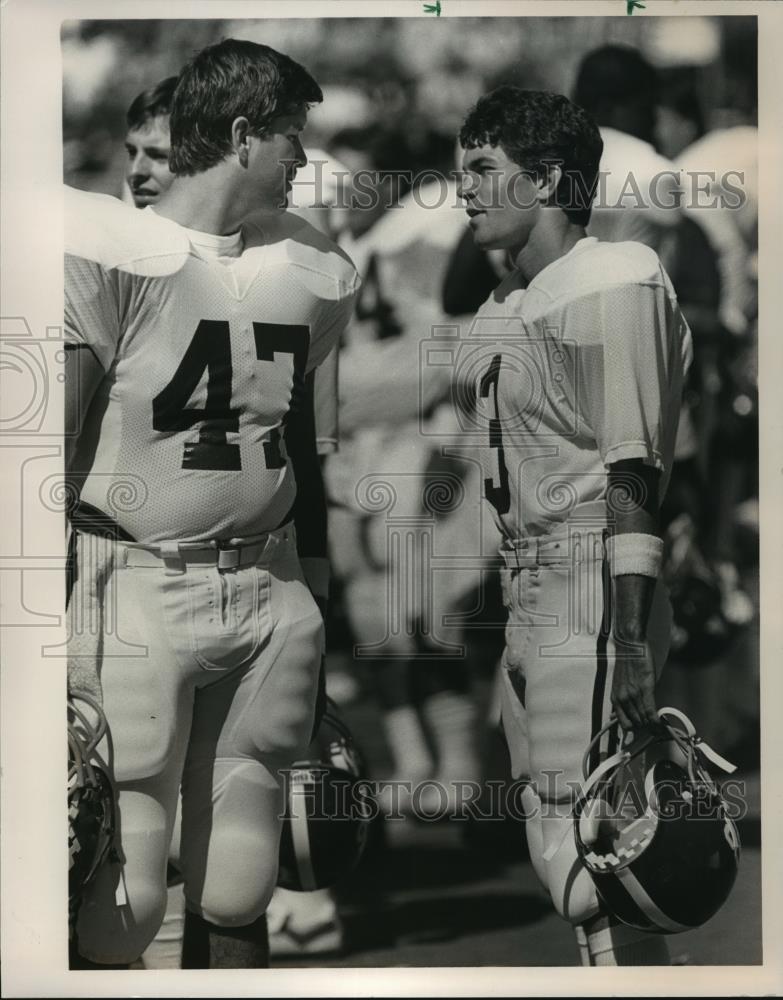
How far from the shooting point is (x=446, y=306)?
128 inches

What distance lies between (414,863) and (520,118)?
1692 millimetres

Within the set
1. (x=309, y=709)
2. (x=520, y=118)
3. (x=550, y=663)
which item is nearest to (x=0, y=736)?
(x=309, y=709)

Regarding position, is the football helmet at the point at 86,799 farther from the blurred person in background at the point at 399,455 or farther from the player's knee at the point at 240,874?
the blurred person in background at the point at 399,455

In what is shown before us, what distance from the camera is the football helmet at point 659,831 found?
3.23 meters

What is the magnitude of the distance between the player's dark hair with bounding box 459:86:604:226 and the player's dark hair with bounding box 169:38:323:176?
435 millimetres

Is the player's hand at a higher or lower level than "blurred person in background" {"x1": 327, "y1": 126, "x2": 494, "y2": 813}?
lower

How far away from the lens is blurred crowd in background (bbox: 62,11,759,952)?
3.22 meters

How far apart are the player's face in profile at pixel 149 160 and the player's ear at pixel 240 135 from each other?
0.15 metres

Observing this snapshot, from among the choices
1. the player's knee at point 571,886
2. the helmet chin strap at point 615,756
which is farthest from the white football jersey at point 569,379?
the player's knee at point 571,886

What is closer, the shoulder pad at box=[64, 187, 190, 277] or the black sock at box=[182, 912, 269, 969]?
the shoulder pad at box=[64, 187, 190, 277]

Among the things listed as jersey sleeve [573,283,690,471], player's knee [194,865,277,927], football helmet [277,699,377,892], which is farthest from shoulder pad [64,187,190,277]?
player's knee [194,865,277,927]

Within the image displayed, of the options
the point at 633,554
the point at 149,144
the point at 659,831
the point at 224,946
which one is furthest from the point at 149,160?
the point at 659,831

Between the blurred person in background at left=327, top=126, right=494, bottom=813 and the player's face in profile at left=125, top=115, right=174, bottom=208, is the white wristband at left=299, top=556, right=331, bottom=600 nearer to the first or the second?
the blurred person in background at left=327, top=126, right=494, bottom=813

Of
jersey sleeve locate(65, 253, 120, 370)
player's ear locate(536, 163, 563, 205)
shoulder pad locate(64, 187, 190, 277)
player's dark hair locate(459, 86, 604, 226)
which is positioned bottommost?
jersey sleeve locate(65, 253, 120, 370)
